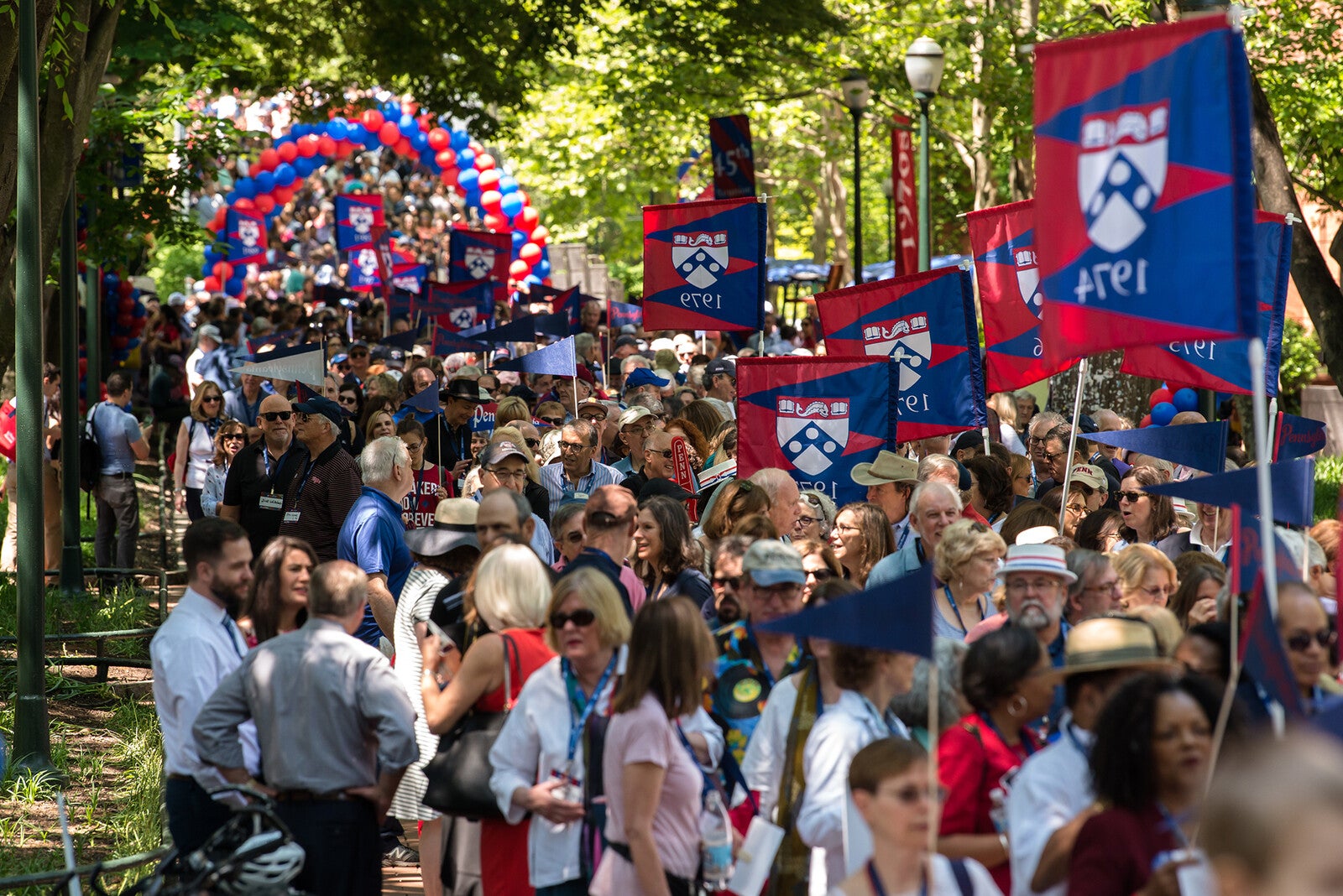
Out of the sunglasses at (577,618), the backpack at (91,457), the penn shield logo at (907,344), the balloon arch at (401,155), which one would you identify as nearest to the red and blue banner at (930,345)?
the penn shield logo at (907,344)

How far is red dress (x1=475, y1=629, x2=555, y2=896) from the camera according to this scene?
5617mm

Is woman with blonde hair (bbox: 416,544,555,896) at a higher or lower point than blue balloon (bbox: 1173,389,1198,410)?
lower

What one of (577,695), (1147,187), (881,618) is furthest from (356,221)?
(881,618)

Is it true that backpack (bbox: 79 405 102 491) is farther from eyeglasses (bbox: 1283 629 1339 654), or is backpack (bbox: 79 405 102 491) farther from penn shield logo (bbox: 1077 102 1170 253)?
eyeglasses (bbox: 1283 629 1339 654)

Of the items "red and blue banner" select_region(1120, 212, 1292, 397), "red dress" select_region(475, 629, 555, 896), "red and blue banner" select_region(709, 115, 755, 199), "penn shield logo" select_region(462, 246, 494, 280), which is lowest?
"red dress" select_region(475, 629, 555, 896)

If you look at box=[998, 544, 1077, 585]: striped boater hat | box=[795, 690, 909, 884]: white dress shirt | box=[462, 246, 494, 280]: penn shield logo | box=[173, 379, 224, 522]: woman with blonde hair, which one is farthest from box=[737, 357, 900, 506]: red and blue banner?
box=[462, 246, 494, 280]: penn shield logo

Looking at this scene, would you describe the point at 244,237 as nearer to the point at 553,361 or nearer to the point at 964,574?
the point at 553,361

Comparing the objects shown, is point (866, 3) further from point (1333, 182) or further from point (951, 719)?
point (951, 719)

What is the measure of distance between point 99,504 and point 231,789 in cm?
986

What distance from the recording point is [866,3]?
29312 millimetres

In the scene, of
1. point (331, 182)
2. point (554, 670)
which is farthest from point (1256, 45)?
point (331, 182)

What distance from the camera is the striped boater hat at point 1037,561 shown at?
19.8ft

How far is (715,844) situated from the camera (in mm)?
5023

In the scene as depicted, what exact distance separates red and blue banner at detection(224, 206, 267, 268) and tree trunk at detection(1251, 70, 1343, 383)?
2139 centimetres
